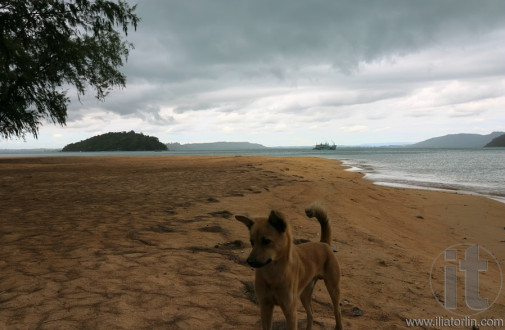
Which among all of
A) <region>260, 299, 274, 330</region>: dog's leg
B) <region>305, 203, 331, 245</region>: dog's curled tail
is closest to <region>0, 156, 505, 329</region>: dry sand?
<region>260, 299, 274, 330</region>: dog's leg

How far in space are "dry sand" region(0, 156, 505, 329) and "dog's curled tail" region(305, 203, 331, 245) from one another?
975mm

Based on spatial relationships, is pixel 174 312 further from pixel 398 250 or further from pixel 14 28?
pixel 14 28

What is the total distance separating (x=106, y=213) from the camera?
877 centimetres

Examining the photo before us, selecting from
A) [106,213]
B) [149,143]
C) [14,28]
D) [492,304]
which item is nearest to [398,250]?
[492,304]

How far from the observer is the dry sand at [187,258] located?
3.66 metres

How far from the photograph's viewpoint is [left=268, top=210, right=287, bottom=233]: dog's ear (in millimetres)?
2885

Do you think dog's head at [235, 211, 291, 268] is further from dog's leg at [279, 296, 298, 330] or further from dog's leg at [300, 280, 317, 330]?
dog's leg at [300, 280, 317, 330]

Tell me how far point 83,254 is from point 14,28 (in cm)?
742

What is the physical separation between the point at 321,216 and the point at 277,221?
3.50 feet

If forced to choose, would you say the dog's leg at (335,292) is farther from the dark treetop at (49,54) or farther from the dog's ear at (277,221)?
the dark treetop at (49,54)

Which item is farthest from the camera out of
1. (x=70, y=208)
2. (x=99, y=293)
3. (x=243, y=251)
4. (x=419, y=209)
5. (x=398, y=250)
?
(x=419, y=209)

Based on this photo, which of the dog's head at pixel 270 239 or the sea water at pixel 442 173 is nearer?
the dog's head at pixel 270 239

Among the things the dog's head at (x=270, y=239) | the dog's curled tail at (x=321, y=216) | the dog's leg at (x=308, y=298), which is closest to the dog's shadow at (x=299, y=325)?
the dog's leg at (x=308, y=298)

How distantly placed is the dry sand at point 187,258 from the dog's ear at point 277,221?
52.4 inches
